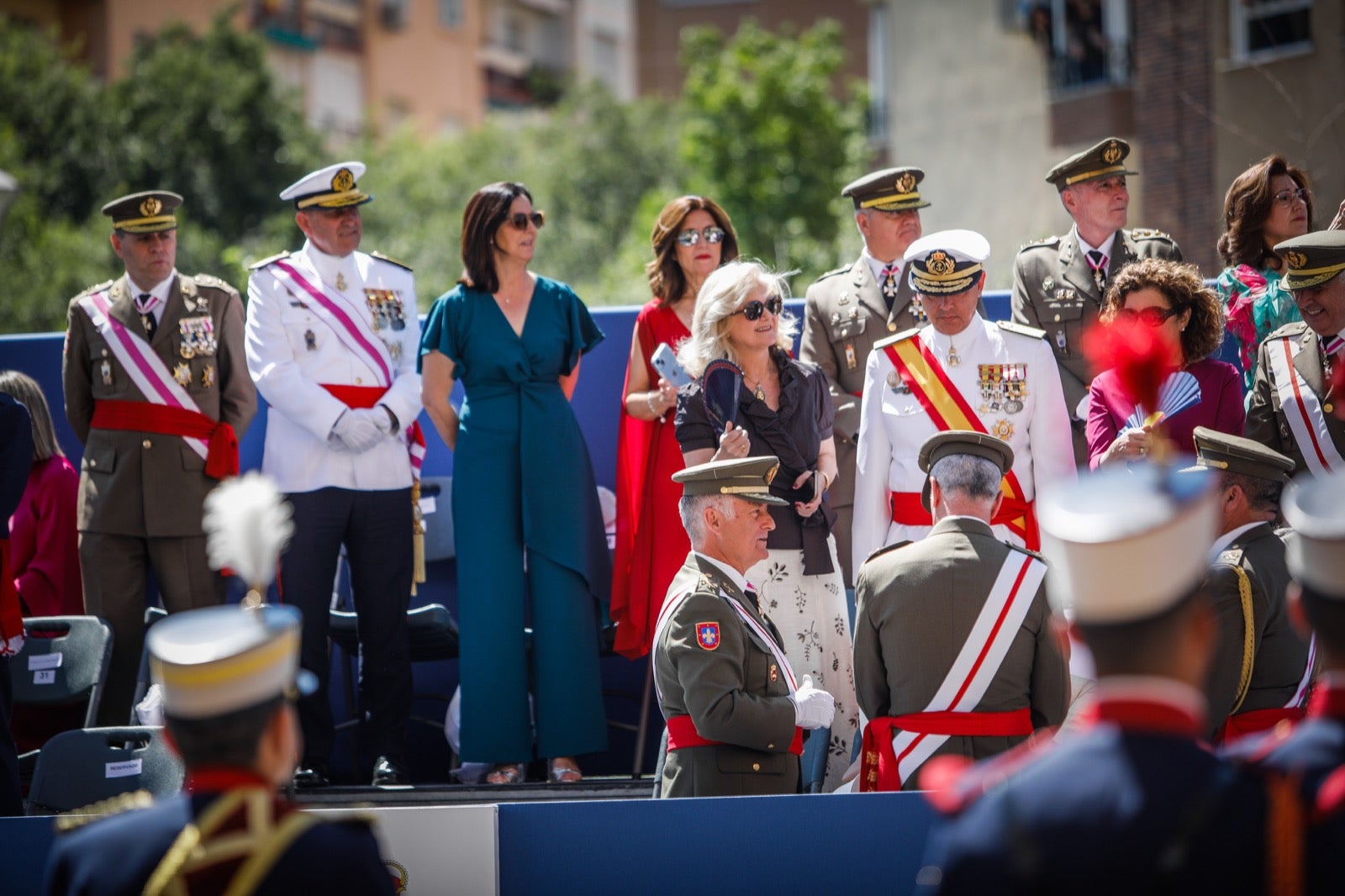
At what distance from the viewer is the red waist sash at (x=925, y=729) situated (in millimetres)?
4441

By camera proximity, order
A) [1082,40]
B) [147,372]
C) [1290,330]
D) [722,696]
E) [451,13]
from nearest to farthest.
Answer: [722,696], [1290,330], [147,372], [1082,40], [451,13]

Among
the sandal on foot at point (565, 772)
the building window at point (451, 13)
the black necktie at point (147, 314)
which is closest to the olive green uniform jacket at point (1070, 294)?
the sandal on foot at point (565, 772)

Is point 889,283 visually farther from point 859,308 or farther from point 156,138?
point 156,138

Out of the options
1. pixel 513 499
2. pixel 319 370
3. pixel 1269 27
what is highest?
pixel 1269 27

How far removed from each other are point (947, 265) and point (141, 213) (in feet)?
11.1

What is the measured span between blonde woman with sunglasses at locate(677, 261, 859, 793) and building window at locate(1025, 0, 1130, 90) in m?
15.4

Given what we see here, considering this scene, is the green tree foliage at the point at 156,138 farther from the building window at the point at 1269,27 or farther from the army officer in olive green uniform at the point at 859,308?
the army officer in olive green uniform at the point at 859,308

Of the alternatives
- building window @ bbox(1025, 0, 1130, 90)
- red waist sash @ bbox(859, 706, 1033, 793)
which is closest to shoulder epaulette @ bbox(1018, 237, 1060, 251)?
red waist sash @ bbox(859, 706, 1033, 793)

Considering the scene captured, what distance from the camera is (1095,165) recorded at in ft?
21.2

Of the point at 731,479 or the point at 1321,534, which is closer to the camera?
the point at 1321,534

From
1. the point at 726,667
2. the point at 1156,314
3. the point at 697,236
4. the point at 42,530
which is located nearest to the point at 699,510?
the point at 726,667

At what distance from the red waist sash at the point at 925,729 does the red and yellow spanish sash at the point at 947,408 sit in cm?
135

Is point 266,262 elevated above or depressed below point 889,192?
below

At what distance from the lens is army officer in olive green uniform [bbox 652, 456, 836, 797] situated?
4.55 metres
